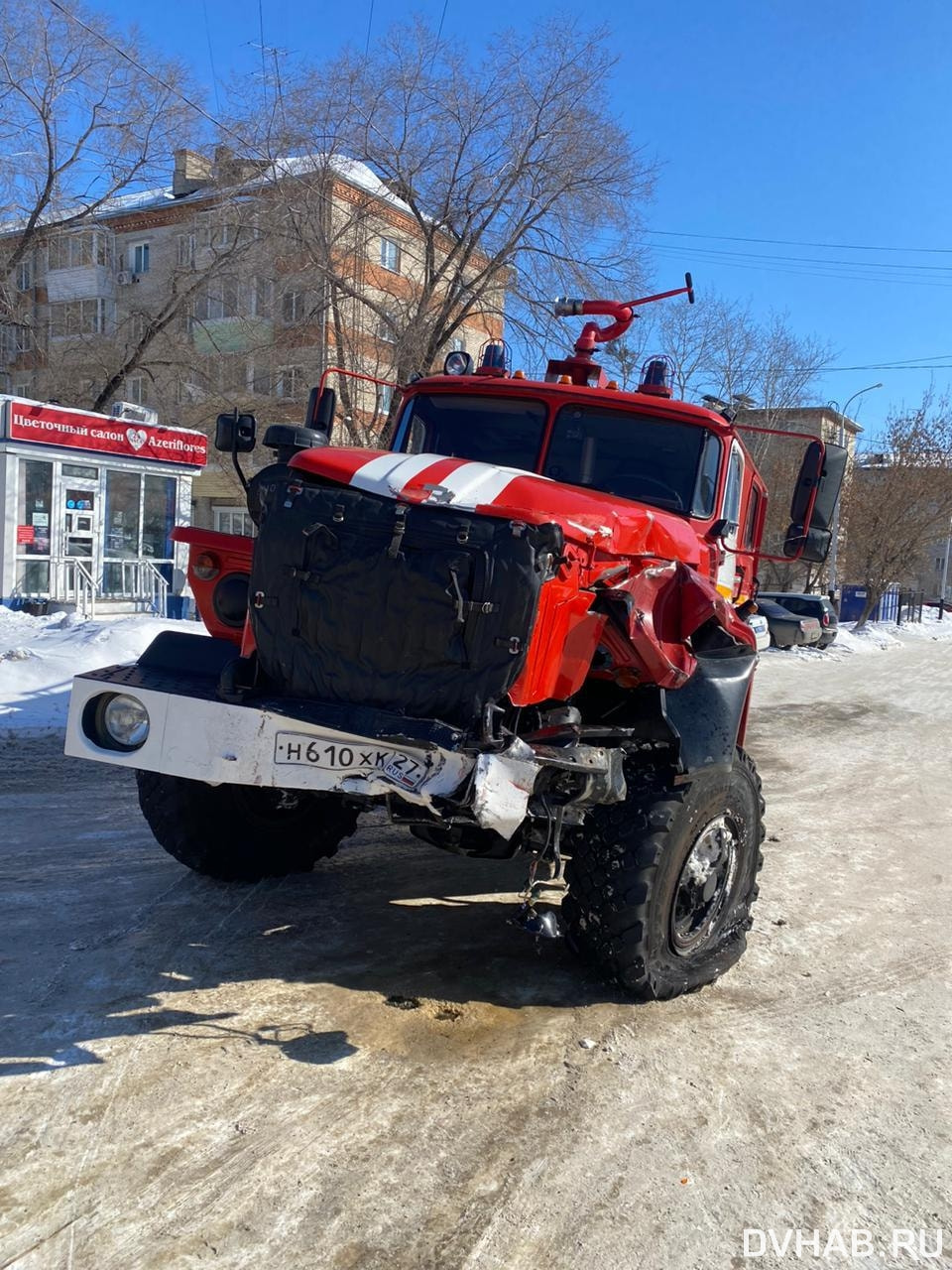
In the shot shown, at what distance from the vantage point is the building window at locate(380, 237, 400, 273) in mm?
18812

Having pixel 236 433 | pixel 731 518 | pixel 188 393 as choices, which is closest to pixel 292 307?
pixel 188 393

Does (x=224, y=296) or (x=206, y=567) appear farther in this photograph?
(x=224, y=296)

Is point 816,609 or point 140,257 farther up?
point 140,257

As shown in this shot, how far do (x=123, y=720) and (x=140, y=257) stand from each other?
35611 millimetres

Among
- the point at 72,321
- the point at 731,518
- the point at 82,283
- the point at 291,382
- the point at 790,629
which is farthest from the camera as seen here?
the point at 82,283

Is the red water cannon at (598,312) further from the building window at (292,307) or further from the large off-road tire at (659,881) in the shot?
the building window at (292,307)

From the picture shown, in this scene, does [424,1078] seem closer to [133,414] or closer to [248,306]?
[133,414]

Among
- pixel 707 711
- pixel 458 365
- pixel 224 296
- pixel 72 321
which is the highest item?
pixel 224 296

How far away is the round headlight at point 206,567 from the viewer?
14.6 feet

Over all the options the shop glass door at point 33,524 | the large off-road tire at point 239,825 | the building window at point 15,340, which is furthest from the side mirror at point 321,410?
the building window at point 15,340

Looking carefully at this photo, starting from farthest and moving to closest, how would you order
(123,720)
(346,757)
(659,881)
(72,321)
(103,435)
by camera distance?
(72,321), (103,435), (659,881), (123,720), (346,757)

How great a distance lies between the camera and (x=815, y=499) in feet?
16.8

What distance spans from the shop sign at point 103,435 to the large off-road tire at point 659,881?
14.5 m

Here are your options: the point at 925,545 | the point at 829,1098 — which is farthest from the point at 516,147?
the point at 925,545
